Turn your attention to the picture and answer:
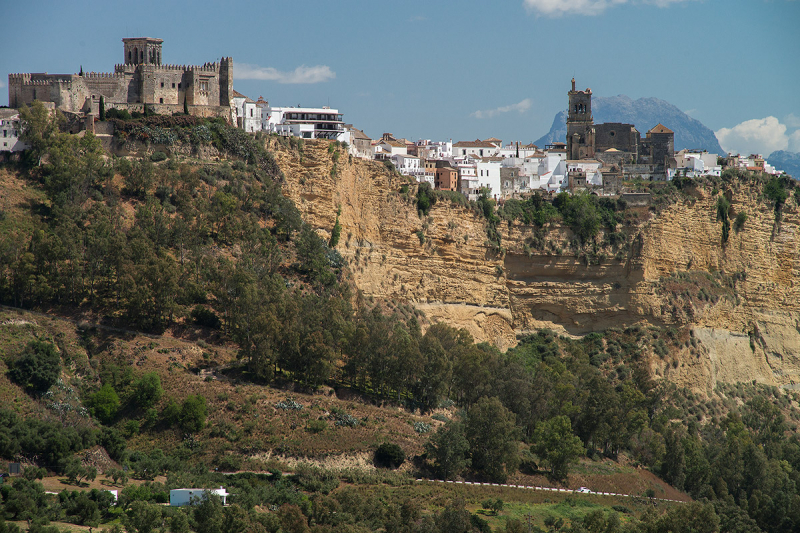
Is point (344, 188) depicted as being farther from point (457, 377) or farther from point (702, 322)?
point (702, 322)

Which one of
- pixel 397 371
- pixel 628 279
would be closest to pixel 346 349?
pixel 397 371

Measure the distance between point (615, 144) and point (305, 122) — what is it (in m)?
31.3

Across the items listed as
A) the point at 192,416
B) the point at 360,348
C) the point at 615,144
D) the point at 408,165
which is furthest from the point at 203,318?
the point at 615,144

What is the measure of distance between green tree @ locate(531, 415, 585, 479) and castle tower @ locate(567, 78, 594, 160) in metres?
35.7

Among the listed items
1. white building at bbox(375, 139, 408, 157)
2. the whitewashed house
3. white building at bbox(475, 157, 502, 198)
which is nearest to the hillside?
white building at bbox(475, 157, 502, 198)

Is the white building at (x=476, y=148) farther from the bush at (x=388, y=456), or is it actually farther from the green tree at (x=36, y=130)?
the bush at (x=388, y=456)

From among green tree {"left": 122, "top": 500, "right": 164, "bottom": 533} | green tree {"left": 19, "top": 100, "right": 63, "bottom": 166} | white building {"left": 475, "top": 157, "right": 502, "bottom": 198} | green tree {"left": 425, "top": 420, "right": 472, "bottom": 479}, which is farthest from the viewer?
white building {"left": 475, "top": 157, "right": 502, "bottom": 198}

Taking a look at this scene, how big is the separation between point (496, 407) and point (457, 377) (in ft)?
23.7

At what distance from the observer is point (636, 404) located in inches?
2213

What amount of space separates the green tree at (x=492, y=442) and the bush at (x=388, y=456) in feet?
12.9

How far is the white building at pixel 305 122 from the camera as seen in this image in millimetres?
59812

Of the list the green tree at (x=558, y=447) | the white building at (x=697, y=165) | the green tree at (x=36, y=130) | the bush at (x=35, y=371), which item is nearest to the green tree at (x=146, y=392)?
the bush at (x=35, y=371)

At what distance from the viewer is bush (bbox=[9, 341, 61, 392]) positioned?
3894 cm

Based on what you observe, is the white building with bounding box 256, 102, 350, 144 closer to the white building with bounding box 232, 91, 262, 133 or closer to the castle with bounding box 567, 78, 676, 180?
the white building with bounding box 232, 91, 262, 133
